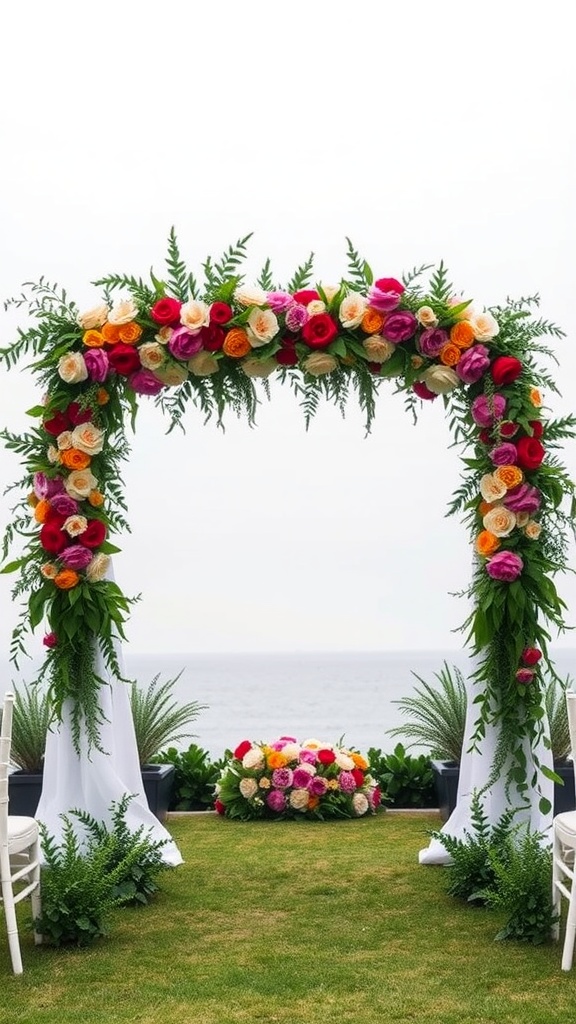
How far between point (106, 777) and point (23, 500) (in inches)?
51.9

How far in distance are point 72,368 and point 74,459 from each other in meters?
0.40

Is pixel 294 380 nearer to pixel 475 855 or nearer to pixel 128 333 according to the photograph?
pixel 128 333

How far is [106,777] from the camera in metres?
5.08

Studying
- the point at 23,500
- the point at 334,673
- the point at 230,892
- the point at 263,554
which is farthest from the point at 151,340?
the point at 334,673

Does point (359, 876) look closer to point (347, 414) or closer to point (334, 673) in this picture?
point (347, 414)

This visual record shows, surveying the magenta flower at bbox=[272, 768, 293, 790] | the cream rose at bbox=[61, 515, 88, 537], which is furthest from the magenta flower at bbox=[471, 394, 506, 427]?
the magenta flower at bbox=[272, 768, 293, 790]

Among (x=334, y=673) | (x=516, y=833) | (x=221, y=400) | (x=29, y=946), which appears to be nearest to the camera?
(x=29, y=946)

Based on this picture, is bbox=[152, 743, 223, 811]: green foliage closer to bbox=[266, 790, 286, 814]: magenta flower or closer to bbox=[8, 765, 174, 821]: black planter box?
bbox=[266, 790, 286, 814]: magenta flower

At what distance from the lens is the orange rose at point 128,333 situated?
4.98m

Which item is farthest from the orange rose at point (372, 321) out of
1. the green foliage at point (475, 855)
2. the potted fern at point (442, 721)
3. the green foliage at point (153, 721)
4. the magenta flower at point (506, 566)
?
the green foliage at point (153, 721)

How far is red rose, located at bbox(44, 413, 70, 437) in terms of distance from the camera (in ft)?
16.3

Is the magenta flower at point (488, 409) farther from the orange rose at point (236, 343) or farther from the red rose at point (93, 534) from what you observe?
the red rose at point (93, 534)

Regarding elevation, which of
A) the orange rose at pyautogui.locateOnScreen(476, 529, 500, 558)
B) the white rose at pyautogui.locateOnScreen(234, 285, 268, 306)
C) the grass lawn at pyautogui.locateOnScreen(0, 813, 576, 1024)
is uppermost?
the white rose at pyautogui.locateOnScreen(234, 285, 268, 306)

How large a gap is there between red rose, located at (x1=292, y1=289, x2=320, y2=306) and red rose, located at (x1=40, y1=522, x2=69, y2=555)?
149 cm
